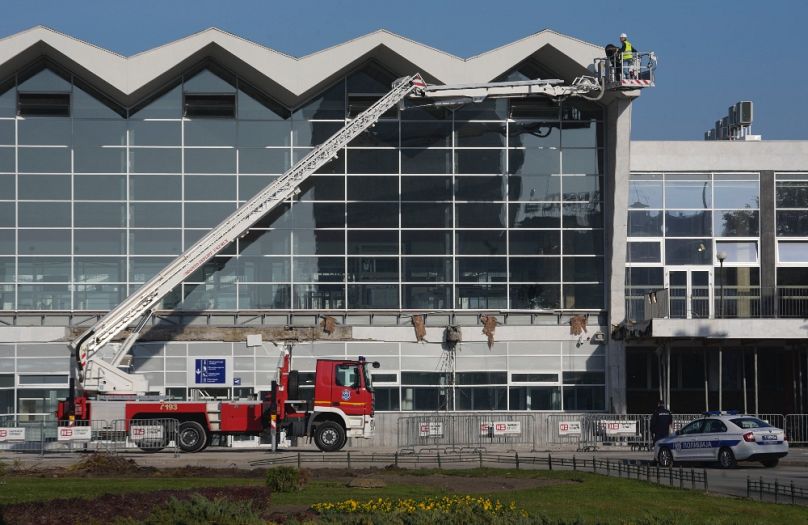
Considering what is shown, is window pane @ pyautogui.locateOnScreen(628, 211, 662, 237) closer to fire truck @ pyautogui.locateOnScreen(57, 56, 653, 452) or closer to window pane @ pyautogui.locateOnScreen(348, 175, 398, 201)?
window pane @ pyautogui.locateOnScreen(348, 175, 398, 201)

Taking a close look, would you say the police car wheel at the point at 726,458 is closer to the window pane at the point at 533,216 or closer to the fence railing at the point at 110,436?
the window pane at the point at 533,216

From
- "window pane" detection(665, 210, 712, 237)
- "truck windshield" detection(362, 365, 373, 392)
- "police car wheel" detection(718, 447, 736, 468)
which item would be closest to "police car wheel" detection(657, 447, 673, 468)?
"police car wheel" detection(718, 447, 736, 468)

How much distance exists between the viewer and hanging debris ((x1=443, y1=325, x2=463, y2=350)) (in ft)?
157

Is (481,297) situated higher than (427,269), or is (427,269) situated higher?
(427,269)

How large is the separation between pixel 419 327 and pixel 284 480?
2278cm

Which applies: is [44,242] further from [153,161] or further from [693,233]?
[693,233]

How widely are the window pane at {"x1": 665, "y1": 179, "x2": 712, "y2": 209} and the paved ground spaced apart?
38.8ft

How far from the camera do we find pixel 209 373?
47.3m

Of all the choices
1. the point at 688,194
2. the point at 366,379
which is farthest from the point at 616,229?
the point at 366,379

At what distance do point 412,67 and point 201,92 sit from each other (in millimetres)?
7903

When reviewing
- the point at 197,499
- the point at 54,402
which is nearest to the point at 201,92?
the point at 54,402

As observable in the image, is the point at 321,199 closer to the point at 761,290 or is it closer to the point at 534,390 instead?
the point at 534,390

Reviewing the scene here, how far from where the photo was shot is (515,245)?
48.6m

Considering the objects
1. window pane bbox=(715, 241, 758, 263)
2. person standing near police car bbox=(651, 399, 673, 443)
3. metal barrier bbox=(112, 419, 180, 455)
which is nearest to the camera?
person standing near police car bbox=(651, 399, 673, 443)
